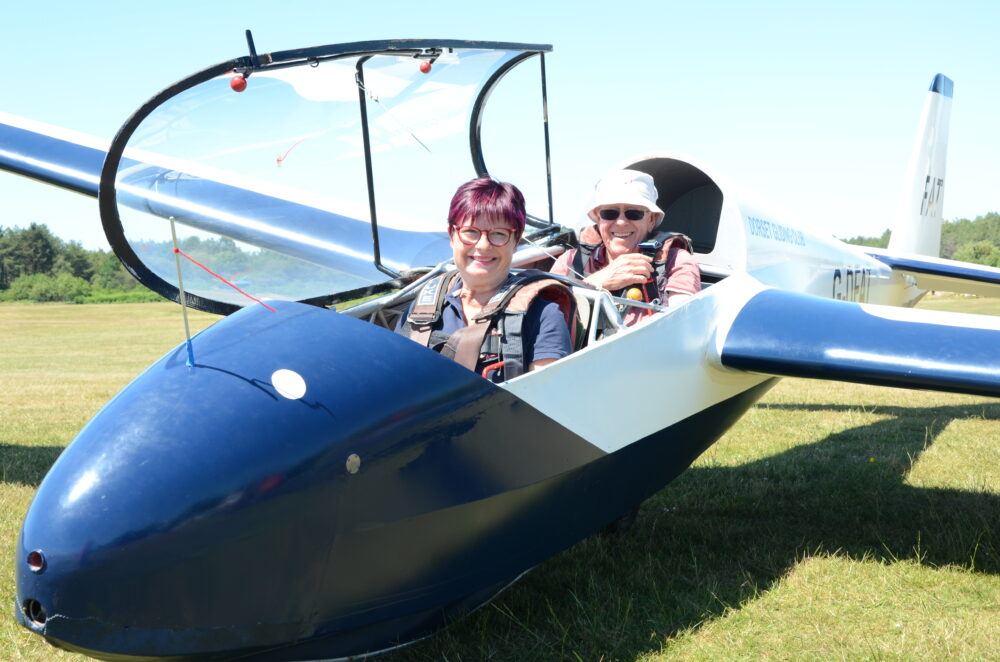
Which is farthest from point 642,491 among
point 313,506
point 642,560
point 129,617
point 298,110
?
point 298,110

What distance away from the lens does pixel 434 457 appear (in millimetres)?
2572

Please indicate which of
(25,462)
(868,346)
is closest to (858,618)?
(868,346)

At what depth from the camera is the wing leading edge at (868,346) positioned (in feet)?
12.3

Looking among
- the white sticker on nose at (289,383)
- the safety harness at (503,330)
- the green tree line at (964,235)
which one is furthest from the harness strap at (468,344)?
the green tree line at (964,235)

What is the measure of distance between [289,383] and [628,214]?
256 cm

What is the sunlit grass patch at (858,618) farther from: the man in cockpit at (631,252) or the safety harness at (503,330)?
the man in cockpit at (631,252)

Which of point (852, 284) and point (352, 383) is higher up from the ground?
point (352, 383)

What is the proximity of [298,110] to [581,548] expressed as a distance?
2645 millimetres

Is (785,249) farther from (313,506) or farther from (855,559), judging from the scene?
(313,506)

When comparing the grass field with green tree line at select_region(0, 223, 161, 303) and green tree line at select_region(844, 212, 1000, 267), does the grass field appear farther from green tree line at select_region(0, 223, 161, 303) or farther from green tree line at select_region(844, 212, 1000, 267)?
green tree line at select_region(844, 212, 1000, 267)

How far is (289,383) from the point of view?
2.50 metres

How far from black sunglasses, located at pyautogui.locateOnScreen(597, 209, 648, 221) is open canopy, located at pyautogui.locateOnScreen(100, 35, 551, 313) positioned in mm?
939

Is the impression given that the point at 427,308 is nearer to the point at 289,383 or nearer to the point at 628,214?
the point at 289,383

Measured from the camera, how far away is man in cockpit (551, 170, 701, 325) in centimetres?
423
